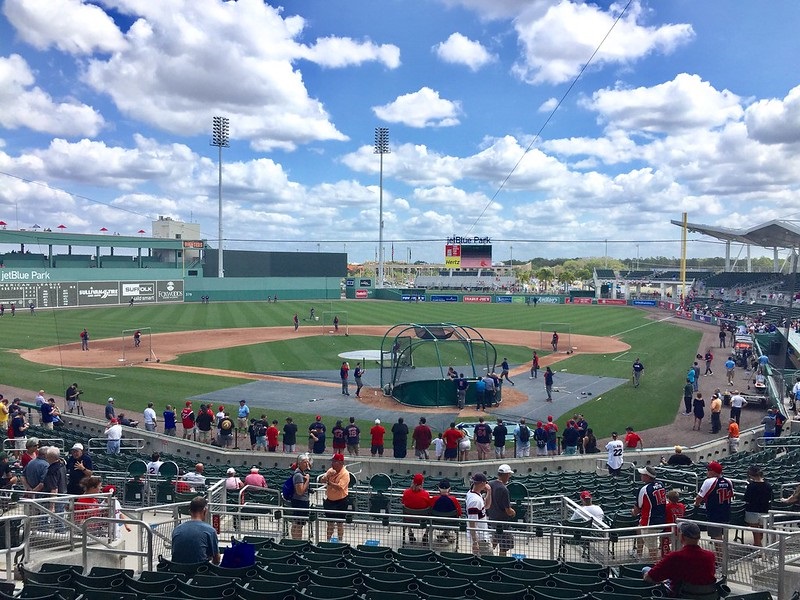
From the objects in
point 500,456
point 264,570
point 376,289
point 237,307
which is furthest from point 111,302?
point 264,570

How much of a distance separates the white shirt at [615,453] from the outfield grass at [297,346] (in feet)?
17.5

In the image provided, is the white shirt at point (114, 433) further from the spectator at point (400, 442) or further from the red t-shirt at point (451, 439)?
the red t-shirt at point (451, 439)

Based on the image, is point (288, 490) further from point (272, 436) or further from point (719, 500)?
point (272, 436)

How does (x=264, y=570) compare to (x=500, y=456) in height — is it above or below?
above

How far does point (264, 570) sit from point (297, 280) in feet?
249

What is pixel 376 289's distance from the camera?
87.1m

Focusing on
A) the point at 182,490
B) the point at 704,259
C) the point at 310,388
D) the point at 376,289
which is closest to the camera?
the point at 182,490

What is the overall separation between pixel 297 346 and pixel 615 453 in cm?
2584

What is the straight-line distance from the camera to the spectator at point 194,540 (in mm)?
6051

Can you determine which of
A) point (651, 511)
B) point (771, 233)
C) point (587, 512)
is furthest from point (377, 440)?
point (771, 233)

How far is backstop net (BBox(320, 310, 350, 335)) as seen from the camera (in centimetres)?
4362

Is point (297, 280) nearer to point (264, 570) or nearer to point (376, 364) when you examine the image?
point (376, 364)

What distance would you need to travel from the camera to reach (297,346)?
37.5 metres

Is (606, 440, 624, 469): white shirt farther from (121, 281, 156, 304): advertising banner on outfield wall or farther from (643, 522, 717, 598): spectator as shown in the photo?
(121, 281, 156, 304): advertising banner on outfield wall
